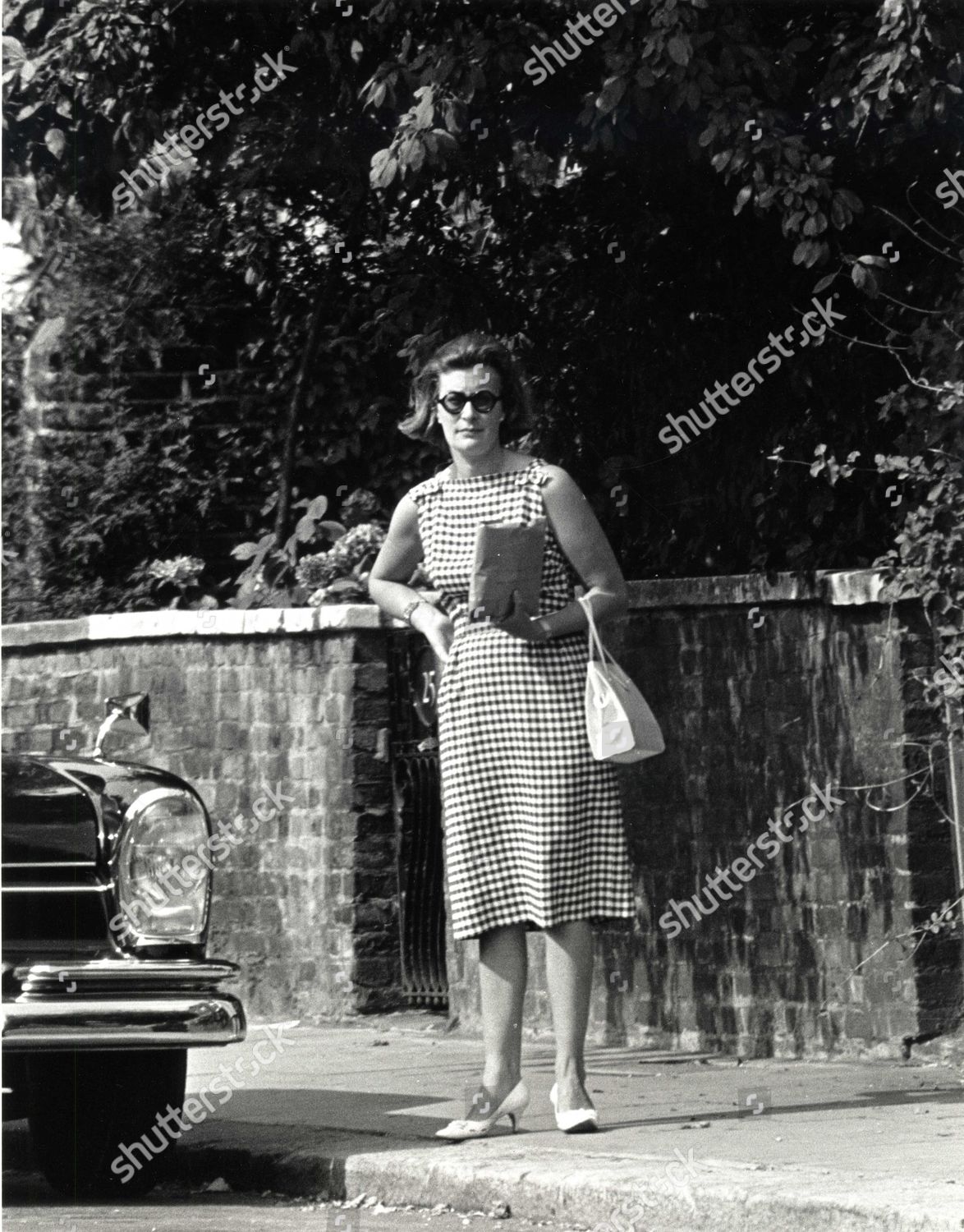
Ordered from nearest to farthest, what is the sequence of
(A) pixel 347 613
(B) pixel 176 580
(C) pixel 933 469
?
(C) pixel 933 469
(A) pixel 347 613
(B) pixel 176 580

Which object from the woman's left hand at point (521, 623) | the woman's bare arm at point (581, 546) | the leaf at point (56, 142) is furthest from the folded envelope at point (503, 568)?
the leaf at point (56, 142)

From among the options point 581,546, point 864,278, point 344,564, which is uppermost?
point 864,278

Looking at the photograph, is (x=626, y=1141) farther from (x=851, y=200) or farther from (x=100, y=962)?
(x=851, y=200)

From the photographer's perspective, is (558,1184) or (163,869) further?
(163,869)

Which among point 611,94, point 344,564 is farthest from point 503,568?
point 344,564

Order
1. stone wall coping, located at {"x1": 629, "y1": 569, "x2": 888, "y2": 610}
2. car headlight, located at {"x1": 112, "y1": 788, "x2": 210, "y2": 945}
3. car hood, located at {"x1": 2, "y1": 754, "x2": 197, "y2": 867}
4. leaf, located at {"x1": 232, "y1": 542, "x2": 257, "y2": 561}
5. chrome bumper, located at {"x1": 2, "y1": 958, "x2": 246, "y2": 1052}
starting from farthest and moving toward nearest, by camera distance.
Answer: leaf, located at {"x1": 232, "y1": 542, "x2": 257, "y2": 561} < stone wall coping, located at {"x1": 629, "y1": 569, "x2": 888, "y2": 610} < car headlight, located at {"x1": 112, "y1": 788, "x2": 210, "y2": 945} < car hood, located at {"x1": 2, "y1": 754, "x2": 197, "y2": 867} < chrome bumper, located at {"x1": 2, "y1": 958, "x2": 246, "y2": 1052}

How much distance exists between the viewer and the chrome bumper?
500 cm

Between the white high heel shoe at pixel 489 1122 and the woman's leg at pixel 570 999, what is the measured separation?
0.13m

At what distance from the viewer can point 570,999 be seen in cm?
584

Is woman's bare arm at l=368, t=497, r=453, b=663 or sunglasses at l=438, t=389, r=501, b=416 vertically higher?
sunglasses at l=438, t=389, r=501, b=416

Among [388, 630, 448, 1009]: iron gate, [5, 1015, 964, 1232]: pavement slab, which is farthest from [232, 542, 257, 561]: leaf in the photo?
[5, 1015, 964, 1232]: pavement slab

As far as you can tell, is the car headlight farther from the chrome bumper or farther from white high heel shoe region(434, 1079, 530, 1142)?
white high heel shoe region(434, 1079, 530, 1142)

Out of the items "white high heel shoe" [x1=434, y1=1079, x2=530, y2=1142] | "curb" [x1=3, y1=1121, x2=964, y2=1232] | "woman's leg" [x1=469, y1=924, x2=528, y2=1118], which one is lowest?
"curb" [x1=3, y1=1121, x2=964, y2=1232]

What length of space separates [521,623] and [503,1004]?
0.96 metres
